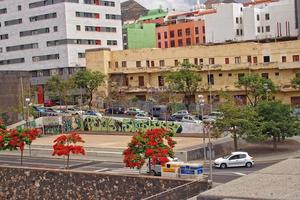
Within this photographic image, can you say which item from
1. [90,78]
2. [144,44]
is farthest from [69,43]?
[144,44]

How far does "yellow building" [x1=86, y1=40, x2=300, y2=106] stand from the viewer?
82812 mm

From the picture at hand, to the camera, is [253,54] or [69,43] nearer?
[253,54]

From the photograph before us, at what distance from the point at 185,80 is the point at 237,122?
31.0 metres

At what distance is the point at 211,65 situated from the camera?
287 ft

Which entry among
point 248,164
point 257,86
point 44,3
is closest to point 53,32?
point 44,3

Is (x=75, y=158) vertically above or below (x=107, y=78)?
below

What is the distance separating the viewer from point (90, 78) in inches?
3556

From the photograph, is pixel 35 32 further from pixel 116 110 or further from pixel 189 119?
pixel 189 119

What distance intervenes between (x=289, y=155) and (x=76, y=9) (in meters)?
62.5

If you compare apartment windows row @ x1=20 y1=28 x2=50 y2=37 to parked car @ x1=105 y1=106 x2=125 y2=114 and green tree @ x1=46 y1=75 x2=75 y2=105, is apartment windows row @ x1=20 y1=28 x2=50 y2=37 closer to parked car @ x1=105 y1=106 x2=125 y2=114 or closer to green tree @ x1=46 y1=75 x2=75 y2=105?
green tree @ x1=46 y1=75 x2=75 y2=105

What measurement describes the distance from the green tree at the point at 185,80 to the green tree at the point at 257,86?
6.99m

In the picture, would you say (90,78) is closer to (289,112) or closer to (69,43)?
(69,43)

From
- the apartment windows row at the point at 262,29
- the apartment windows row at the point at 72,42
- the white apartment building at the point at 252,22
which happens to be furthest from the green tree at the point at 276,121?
the apartment windows row at the point at 72,42

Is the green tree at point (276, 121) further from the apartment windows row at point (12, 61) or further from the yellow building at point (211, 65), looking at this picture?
the apartment windows row at point (12, 61)
